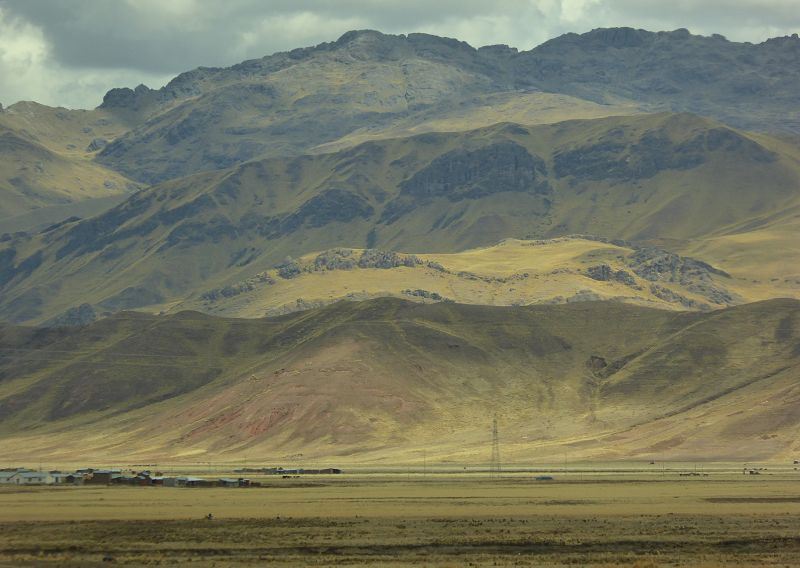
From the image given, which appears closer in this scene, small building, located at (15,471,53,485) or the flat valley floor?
the flat valley floor

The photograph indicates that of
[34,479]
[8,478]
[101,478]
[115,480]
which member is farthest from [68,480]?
[8,478]

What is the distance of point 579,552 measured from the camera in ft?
334

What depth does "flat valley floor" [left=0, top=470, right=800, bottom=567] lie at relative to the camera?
329 ft

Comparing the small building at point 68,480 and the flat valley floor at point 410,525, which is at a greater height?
the small building at point 68,480

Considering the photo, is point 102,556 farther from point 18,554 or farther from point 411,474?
point 411,474

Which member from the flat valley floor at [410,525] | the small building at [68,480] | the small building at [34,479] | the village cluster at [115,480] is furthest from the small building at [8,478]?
the flat valley floor at [410,525]

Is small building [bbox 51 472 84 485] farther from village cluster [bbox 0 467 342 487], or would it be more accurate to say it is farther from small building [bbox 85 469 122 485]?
small building [bbox 85 469 122 485]

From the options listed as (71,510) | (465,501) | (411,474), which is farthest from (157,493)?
(411,474)

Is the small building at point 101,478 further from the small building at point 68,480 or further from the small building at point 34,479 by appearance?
the small building at point 34,479

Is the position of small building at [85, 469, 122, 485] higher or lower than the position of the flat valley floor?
higher

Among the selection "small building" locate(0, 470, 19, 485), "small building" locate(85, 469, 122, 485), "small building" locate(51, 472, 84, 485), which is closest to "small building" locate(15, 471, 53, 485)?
"small building" locate(0, 470, 19, 485)

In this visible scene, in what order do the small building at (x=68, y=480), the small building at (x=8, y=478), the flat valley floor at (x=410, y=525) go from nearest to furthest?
the flat valley floor at (x=410, y=525) < the small building at (x=68, y=480) < the small building at (x=8, y=478)

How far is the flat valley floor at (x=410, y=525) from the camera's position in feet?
329

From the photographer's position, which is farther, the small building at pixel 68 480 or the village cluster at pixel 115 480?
the small building at pixel 68 480
